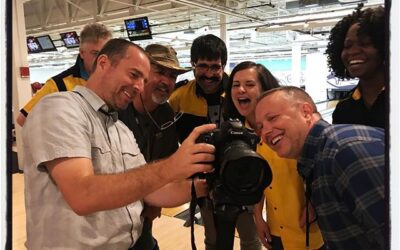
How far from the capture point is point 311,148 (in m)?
0.81

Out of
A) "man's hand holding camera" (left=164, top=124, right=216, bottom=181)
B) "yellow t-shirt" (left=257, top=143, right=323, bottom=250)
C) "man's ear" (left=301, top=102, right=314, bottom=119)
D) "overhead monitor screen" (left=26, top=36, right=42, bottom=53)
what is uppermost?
"overhead monitor screen" (left=26, top=36, right=42, bottom=53)

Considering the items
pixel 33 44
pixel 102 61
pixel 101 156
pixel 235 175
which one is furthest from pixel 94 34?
pixel 33 44

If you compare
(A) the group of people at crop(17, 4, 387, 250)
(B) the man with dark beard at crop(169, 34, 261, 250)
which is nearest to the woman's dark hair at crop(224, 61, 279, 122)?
(A) the group of people at crop(17, 4, 387, 250)

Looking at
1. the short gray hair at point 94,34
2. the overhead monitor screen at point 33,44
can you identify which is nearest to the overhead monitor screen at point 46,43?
the overhead monitor screen at point 33,44

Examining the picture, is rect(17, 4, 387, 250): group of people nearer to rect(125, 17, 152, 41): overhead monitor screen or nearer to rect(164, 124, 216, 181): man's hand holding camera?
rect(164, 124, 216, 181): man's hand holding camera

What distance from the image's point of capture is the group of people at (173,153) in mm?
644

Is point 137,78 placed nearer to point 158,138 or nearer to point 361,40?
point 158,138

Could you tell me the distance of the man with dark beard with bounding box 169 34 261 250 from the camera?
1551 millimetres

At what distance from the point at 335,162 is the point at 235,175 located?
0.70 ft

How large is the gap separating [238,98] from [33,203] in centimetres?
84

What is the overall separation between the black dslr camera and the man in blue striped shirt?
0.15 m

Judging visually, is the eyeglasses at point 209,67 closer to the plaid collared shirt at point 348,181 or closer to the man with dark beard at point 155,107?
the man with dark beard at point 155,107

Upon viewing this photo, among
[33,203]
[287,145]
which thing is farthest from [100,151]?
[287,145]

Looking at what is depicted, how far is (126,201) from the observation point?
2.18 feet
